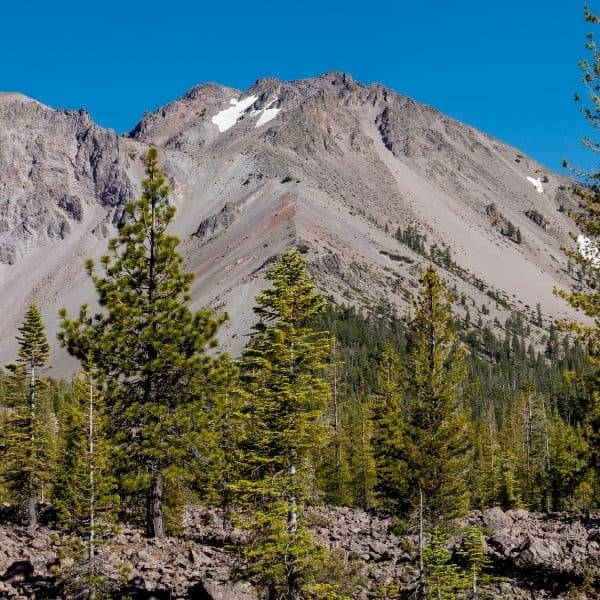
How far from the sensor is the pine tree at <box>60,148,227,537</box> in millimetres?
19547

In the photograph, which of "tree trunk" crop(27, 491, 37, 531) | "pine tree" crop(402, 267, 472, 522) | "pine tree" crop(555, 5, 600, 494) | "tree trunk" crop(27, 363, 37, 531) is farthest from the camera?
"tree trunk" crop(27, 363, 37, 531)

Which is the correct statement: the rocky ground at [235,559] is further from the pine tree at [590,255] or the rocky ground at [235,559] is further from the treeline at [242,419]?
the pine tree at [590,255]

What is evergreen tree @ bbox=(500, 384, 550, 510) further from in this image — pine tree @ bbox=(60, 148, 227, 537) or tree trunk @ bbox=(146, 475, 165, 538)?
pine tree @ bbox=(60, 148, 227, 537)

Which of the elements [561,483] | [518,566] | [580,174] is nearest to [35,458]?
[518,566]

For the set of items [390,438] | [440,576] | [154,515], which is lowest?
[440,576]

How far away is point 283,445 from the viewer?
53.6 feet

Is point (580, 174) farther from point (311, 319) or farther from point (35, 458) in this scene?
point (35, 458)

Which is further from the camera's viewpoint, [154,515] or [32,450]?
[32,450]

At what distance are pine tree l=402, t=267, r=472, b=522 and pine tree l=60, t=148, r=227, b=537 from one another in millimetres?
8303

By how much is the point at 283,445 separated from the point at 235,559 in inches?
205

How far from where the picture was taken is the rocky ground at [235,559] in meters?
17.0

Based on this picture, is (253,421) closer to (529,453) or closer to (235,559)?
(235,559)

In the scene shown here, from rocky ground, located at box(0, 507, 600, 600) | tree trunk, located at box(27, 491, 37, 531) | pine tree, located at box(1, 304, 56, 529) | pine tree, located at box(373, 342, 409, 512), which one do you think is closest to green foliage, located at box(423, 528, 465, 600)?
rocky ground, located at box(0, 507, 600, 600)

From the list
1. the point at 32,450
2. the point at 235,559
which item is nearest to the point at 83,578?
the point at 235,559
